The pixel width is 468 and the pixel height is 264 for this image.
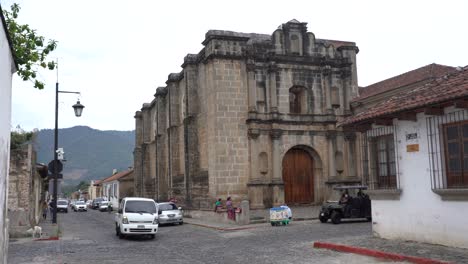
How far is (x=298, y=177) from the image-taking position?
30062 mm

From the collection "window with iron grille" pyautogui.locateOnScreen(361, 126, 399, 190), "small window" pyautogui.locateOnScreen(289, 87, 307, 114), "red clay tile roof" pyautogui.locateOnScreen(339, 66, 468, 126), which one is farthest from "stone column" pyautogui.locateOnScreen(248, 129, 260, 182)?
"red clay tile roof" pyautogui.locateOnScreen(339, 66, 468, 126)

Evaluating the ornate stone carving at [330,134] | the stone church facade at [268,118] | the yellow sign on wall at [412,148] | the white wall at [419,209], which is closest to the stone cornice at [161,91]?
the stone church facade at [268,118]

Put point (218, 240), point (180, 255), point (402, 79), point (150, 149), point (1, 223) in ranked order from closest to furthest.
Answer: point (1, 223) → point (180, 255) → point (218, 240) → point (402, 79) → point (150, 149)

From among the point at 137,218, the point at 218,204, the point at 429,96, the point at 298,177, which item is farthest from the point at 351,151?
the point at 429,96

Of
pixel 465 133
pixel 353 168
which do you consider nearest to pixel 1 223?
pixel 465 133

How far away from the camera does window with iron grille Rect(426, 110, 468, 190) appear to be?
37.2ft

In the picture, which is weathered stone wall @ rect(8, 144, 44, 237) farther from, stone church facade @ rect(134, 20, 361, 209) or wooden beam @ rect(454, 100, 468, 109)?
wooden beam @ rect(454, 100, 468, 109)

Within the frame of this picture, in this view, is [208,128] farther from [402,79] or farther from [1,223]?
[1,223]

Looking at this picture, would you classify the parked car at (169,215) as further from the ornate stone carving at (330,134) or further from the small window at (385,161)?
the small window at (385,161)

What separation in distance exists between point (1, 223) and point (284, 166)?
22517 mm

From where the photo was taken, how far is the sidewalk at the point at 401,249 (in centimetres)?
1018

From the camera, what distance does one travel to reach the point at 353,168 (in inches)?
1200

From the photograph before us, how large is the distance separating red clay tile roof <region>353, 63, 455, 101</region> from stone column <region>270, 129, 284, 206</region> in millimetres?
6067

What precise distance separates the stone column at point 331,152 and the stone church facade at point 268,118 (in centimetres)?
6
